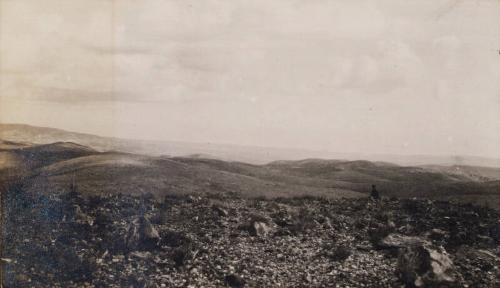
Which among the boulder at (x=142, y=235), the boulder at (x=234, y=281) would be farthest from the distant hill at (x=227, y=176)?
the boulder at (x=234, y=281)

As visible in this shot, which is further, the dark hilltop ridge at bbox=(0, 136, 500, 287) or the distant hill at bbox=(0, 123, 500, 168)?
the distant hill at bbox=(0, 123, 500, 168)

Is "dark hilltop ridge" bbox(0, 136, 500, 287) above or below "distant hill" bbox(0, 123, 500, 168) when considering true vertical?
below

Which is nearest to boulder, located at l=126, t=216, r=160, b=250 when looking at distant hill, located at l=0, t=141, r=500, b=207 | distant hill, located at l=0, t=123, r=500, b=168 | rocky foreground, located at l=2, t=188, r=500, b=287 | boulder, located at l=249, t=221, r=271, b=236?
rocky foreground, located at l=2, t=188, r=500, b=287

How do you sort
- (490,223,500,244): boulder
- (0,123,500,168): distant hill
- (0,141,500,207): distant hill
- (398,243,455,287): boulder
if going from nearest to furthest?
(398,243,455,287): boulder
(490,223,500,244): boulder
(0,123,500,168): distant hill
(0,141,500,207): distant hill

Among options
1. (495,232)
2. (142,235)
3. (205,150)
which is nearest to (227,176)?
(205,150)

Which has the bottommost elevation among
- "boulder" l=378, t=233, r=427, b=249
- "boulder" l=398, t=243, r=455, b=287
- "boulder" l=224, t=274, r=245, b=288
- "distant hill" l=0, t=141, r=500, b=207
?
"boulder" l=224, t=274, r=245, b=288

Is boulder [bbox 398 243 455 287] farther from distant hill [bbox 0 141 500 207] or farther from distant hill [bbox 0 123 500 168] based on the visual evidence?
distant hill [bbox 0 123 500 168]

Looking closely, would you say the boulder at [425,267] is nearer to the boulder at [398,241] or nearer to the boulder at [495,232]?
the boulder at [398,241]
